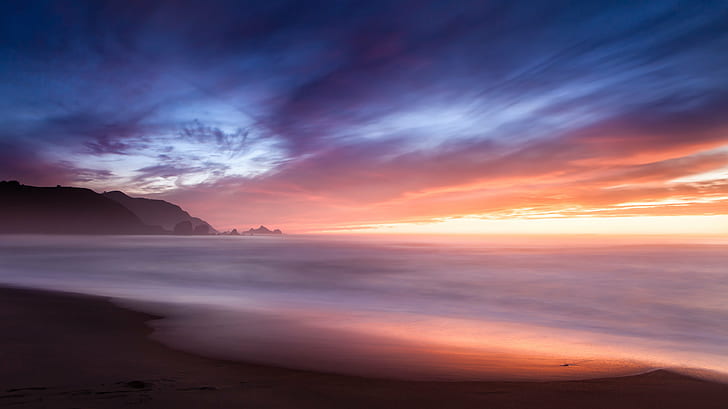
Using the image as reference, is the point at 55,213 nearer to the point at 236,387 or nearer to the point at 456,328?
the point at 456,328

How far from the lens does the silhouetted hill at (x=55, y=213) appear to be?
182250mm

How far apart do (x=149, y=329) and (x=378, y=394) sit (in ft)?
18.4

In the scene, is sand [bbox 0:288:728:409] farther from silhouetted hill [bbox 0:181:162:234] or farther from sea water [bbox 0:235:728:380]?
silhouetted hill [bbox 0:181:162:234]

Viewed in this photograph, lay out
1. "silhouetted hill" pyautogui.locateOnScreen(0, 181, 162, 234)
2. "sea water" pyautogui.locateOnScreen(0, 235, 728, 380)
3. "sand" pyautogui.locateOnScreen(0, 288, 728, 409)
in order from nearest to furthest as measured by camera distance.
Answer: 1. "sand" pyautogui.locateOnScreen(0, 288, 728, 409)
2. "sea water" pyautogui.locateOnScreen(0, 235, 728, 380)
3. "silhouetted hill" pyautogui.locateOnScreen(0, 181, 162, 234)

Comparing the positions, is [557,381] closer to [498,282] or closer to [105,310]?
[105,310]

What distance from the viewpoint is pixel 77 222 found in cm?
18888

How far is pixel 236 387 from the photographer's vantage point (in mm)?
4383

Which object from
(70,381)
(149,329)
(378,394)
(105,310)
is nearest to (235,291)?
(105,310)

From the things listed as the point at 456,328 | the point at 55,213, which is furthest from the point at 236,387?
the point at 55,213

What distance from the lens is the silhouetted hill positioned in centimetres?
18225

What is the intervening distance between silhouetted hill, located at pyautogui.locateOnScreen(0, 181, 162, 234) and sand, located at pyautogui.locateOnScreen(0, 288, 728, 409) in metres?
226

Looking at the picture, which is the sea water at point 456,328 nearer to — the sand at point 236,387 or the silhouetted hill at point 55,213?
the sand at point 236,387

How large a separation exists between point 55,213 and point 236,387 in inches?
9543

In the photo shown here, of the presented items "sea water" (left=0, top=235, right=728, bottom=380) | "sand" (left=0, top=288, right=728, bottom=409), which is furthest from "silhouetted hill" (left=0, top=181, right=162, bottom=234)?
"sand" (left=0, top=288, right=728, bottom=409)
